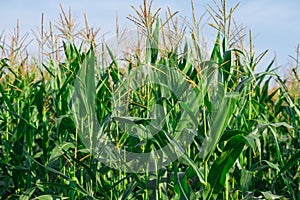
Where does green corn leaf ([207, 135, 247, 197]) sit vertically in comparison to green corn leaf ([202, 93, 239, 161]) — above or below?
below

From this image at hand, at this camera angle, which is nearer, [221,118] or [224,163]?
[221,118]

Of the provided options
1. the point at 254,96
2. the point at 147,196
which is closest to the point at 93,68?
the point at 147,196

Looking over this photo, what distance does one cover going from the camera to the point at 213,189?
2152 millimetres

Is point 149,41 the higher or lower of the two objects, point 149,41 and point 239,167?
the higher

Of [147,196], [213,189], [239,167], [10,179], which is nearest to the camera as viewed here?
[213,189]

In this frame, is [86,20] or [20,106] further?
[20,106]

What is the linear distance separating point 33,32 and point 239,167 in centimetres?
159

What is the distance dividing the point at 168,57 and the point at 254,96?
2.47 ft

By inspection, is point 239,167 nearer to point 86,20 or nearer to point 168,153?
point 168,153

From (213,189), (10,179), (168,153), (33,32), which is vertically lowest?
(10,179)

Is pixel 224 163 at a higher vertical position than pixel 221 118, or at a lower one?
lower

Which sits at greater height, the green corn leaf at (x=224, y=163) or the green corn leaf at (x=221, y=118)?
the green corn leaf at (x=221, y=118)

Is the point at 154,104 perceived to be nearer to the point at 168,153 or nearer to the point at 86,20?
the point at 168,153

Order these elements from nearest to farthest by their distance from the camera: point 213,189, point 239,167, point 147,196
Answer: point 213,189 → point 147,196 → point 239,167
